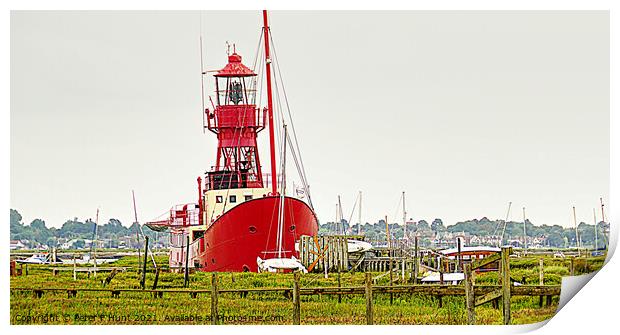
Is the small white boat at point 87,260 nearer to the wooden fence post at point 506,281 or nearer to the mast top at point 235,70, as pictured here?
the mast top at point 235,70

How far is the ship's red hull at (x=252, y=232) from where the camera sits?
23.9 meters

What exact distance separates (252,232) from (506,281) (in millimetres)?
8538

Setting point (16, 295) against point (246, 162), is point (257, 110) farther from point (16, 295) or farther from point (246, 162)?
point (16, 295)

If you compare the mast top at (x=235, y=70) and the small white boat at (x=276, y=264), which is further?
the small white boat at (x=276, y=264)

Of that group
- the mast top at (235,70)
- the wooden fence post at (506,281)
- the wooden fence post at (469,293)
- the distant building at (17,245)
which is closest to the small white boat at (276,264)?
the mast top at (235,70)

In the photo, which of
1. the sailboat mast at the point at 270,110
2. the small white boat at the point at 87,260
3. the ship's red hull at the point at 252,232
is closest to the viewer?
the sailboat mast at the point at 270,110

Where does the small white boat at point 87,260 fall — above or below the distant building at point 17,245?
below

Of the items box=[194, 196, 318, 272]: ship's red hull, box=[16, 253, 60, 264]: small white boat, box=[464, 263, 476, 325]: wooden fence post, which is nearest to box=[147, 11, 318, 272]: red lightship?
box=[194, 196, 318, 272]: ship's red hull

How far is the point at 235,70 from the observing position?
23906 mm

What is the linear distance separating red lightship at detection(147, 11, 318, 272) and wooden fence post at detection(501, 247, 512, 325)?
23.3 feet

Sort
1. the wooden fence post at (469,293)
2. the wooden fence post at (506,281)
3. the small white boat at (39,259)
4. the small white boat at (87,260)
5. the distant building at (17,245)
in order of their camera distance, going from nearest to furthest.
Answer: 1. the wooden fence post at (506,281)
2. the wooden fence post at (469,293)
3. the distant building at (17,245)
4. the small white boat at (39,259)
5. the small white boat at (87,260)

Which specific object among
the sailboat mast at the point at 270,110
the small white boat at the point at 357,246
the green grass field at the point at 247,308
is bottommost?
the green grass field at the point at 247,308

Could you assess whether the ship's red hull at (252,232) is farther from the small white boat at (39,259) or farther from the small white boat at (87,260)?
the small white boat at (87,260)

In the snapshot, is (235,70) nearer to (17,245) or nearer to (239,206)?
(239,206)
